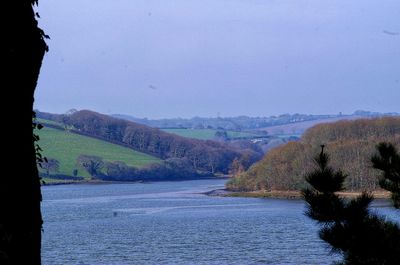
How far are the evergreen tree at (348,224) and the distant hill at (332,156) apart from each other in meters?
93.6

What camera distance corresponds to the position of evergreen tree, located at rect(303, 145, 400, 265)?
33.3 ft

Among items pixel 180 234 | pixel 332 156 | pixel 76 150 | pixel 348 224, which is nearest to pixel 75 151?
pixel 76 150

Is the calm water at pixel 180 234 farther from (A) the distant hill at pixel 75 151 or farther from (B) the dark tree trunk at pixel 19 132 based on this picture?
(A) the distant hill at pixel 75 151

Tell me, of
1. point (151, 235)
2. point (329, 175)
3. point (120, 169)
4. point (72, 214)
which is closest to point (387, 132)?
point (120, 169)

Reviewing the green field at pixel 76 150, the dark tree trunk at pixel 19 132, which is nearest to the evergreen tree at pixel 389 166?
the dark tree trunk at pixel 19 132

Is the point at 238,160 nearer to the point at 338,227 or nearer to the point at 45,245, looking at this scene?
the point at 45,245

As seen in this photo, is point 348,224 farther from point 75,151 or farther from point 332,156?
point 75,151

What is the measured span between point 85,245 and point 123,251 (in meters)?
4.27

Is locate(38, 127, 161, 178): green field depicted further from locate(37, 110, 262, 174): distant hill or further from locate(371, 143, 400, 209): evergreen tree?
locate(371, 143, 400, 209): evergreen tree

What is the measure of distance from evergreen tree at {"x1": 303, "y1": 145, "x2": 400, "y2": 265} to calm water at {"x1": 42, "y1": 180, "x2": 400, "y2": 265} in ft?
91.8

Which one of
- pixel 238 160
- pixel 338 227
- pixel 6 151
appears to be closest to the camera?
pixel 6 151

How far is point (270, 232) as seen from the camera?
5669cm

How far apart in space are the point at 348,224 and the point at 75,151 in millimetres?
149192

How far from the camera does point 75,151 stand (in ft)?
513
